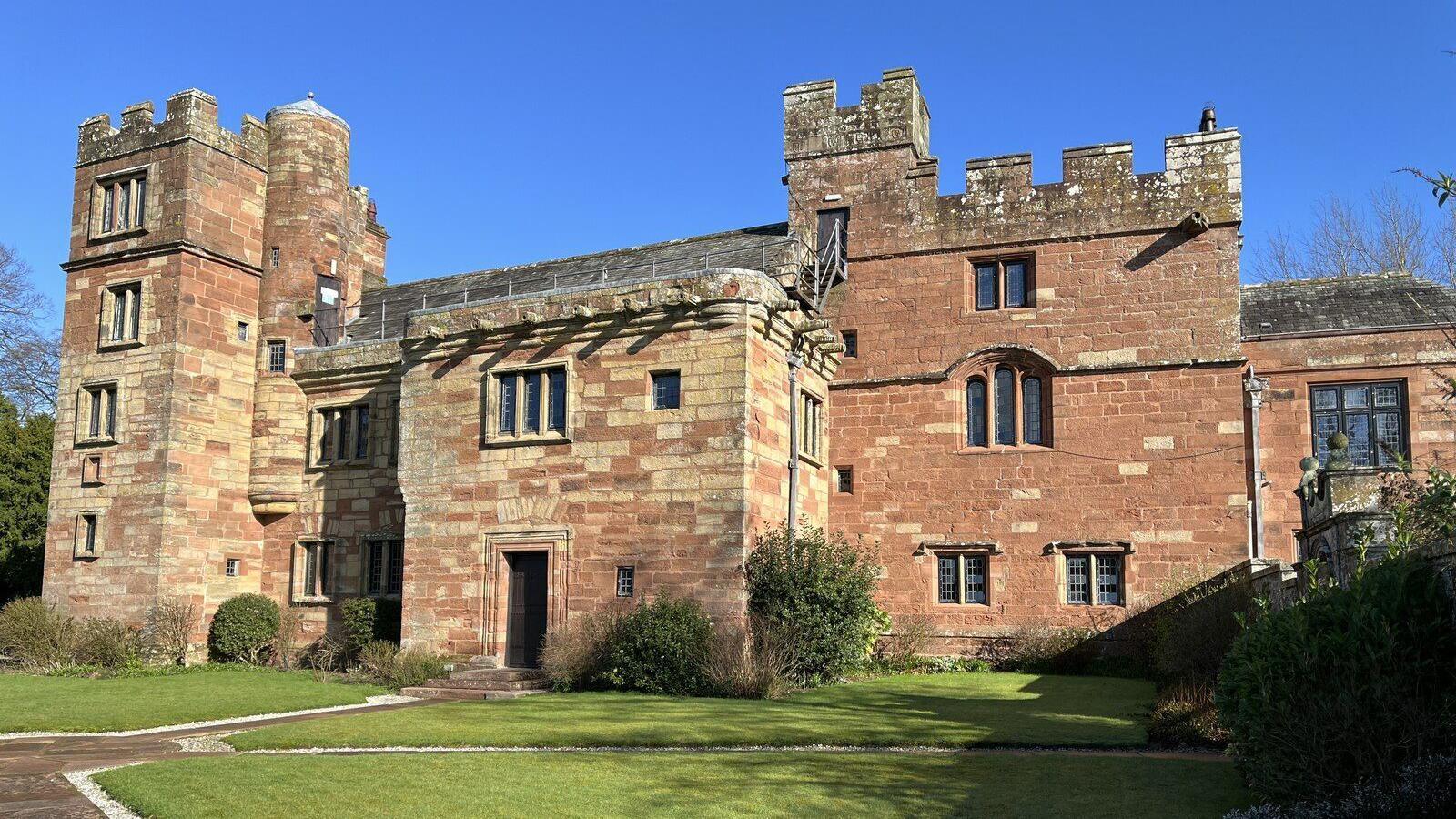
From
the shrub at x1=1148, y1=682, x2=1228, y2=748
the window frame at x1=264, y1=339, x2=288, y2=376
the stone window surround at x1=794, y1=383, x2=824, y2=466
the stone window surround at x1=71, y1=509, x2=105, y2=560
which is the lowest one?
the shrub at x1=1148, y1=682, x2=1228, y2=748

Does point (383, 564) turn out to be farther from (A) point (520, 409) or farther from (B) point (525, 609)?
(A) point (520, 409)

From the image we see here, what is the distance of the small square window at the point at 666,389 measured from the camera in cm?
2008

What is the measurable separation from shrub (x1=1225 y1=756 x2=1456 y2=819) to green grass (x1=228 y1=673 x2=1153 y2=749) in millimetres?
4656

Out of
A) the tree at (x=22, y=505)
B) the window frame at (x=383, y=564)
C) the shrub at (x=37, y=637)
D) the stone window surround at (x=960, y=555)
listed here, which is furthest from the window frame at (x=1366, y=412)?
the tree at (x=22, y=505)

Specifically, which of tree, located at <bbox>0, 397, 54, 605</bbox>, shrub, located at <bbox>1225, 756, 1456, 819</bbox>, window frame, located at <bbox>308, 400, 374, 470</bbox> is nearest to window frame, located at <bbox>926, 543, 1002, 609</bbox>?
window frame, located at <bbox>308, 400, 374, 470</bbox>

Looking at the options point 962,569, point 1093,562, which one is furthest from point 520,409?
point 1093,562

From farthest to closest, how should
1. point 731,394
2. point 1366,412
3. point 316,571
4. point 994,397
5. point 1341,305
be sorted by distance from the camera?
1. point 316,571
2. point 994,397
3. point 1341,305
4. point 1366,412
5. point 731,394

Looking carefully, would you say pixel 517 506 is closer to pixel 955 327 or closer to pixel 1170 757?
pixel 955 327

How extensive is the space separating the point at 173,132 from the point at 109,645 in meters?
11.1

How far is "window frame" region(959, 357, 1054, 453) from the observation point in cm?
2273

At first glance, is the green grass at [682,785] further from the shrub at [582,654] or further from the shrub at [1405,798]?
the shrub at [582,654]

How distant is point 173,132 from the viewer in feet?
85.8

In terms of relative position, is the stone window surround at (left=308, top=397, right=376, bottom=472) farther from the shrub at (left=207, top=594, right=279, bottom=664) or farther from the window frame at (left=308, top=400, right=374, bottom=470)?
the shrub at (left=207, top=594, right=279, bottom=664)

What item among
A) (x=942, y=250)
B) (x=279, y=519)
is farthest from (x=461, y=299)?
(x=942, y=250)
